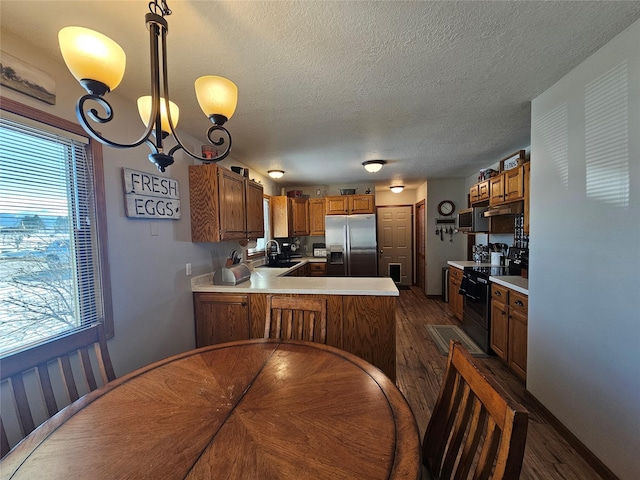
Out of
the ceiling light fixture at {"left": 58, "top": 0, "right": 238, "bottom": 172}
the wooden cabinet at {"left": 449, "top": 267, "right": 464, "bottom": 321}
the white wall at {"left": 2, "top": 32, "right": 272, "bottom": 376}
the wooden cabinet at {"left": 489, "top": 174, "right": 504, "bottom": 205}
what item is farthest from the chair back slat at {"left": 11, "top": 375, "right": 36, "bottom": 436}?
the wooden cabinet at {"left": 449, "top": 267, "right": 464, "bottom": 321}

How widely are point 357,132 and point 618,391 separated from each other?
248 centimetres

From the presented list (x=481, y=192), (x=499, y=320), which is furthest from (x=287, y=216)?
(x=499, y=320)

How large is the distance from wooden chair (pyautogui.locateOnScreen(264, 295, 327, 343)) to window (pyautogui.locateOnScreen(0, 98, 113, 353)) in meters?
1.03

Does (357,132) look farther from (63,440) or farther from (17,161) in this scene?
(63,440)

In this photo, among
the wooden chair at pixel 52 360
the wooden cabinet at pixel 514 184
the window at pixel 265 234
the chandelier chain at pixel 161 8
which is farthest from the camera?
the window at pixel 265 234

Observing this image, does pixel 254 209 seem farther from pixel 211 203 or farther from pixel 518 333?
pixel 518 333

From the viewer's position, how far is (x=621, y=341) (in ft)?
4.28

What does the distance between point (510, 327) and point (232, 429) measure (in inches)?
103

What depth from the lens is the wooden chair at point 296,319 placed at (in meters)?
1.56

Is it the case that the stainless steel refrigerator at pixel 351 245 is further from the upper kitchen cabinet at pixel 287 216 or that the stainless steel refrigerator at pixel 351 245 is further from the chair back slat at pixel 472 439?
the chair back slat at pixel 472 439

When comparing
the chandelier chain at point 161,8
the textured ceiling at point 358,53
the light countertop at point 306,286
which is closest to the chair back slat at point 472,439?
the light countertop at point 306,286

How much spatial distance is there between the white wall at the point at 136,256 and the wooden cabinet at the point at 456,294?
344cm

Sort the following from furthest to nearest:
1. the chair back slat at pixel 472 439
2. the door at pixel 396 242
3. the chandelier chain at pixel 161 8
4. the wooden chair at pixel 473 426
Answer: the door at pixel 396 242, the chandelier chain at pixel 161 8, the chair back slat at pixel 472 439, the wooden chair at pixel 473 426

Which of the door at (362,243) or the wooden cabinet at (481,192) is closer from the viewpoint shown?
the wooden cabinet at (481,192)
